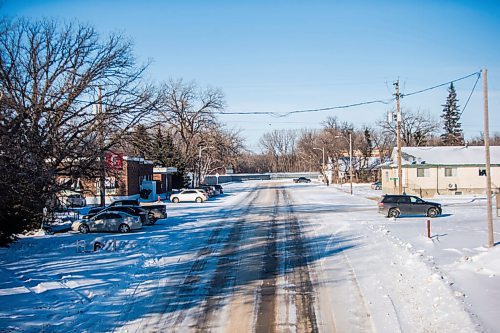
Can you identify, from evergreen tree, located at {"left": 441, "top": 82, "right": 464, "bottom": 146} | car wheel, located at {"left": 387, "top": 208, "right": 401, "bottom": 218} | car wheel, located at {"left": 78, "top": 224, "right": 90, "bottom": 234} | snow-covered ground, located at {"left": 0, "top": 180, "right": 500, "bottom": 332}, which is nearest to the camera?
snow-covered ground, located at {"left": 0, "top": 180, "right": 500, "bottom": 332}

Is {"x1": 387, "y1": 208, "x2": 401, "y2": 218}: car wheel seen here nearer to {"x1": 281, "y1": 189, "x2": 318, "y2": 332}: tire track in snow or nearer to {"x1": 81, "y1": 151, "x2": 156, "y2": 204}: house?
{"x1": 281, "y1": 189, "x2": 318, "y2": 332}: tire track in snow

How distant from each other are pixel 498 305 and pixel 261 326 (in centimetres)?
516

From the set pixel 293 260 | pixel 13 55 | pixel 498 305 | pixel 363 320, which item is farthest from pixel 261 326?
pixel 13 55

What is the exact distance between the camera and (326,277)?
44.8 ft

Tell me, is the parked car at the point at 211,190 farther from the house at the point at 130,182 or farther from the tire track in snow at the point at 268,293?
the tire track in snow at the point at 268,293

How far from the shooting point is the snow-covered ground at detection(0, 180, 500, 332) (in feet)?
32.4

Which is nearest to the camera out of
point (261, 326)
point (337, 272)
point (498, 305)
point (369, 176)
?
point (261, 326)

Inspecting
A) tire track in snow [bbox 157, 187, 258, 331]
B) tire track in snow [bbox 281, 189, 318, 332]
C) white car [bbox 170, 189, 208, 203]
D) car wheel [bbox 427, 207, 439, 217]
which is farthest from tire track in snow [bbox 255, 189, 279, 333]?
A: white car [bbox 170, 189, 208, 203]

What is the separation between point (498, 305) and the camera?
1021 centimetres

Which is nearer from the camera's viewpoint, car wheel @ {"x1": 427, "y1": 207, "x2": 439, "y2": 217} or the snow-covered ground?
the snow-covered ground

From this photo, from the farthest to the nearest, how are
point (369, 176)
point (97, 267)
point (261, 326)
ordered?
1. point (369, 176)
2. point (97, 267)
3. point (261, 326)

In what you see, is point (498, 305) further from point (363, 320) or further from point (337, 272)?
point (337, 272)

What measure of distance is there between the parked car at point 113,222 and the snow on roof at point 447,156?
36716 mm

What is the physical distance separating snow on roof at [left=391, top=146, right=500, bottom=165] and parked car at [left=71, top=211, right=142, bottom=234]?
36716 mm
